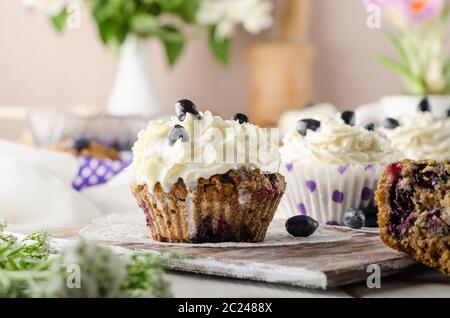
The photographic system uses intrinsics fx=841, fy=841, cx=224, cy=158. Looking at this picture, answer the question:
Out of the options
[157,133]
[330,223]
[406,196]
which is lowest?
[330,223]

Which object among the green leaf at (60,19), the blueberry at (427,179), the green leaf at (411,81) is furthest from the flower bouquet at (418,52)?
the blueberry at (427,179)

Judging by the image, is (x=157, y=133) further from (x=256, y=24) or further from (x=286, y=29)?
(x=286, y=29)

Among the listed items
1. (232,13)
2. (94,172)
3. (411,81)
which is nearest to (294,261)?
(94,172)

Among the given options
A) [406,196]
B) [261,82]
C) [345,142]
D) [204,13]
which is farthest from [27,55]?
[406,196]

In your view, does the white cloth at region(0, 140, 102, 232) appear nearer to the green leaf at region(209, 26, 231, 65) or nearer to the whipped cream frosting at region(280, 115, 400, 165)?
the whipped cream frosting at region(280, 115, 400, 165)

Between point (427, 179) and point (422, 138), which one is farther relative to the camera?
point (422, 138)

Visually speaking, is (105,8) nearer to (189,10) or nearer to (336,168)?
(189,10)

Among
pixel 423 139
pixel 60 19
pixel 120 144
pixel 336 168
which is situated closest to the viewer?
pixel 336 168

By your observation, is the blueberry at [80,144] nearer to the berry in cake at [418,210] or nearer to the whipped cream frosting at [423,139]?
the whipped cream frosting at [423,139]
